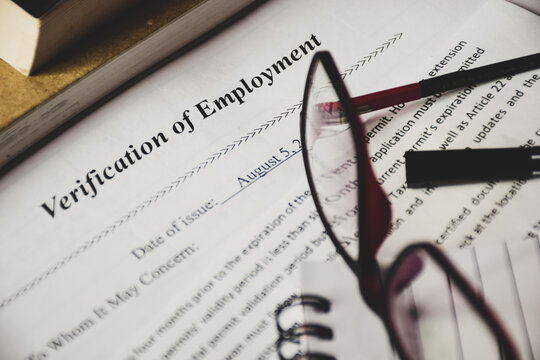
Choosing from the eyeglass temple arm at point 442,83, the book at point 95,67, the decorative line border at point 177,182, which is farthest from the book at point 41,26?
the eyeglass temple arm at point 442,83

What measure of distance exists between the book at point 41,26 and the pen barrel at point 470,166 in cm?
33

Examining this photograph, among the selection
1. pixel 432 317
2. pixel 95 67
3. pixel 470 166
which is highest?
pixel 95 67

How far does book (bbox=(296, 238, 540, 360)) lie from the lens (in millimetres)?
346

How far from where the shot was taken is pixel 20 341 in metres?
0.38

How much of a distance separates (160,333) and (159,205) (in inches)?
4.5

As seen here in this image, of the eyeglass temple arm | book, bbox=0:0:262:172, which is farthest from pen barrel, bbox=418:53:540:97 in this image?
book, bbox=0:0:262:172

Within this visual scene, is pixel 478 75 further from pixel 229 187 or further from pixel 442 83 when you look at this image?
pixel 229 187

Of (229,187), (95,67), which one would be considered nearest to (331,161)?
(229,187)

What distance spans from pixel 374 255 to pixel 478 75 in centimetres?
22

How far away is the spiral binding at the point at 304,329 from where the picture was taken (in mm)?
355

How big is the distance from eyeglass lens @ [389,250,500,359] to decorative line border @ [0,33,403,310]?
20cm

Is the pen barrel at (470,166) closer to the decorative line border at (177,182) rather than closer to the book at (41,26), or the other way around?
the decorative line border at (177,182)

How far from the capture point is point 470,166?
0.42 metres

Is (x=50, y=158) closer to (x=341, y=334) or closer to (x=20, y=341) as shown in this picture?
(x=20, y=341)
